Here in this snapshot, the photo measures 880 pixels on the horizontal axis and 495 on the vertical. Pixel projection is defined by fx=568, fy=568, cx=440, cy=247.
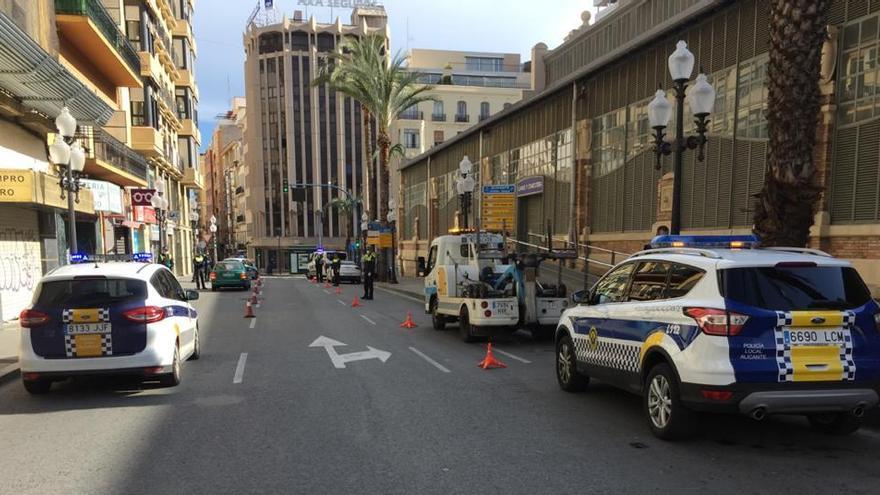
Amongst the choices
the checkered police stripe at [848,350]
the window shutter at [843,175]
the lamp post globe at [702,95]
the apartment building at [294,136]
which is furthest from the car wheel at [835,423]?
the apartment building at [294,136]

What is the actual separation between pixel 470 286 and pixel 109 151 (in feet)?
64.5

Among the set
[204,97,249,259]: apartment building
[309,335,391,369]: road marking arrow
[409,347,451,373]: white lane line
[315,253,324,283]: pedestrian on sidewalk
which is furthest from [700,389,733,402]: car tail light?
[204,97,249,259]: apartment building

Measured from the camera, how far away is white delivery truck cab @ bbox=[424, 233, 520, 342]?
1181 centimetres

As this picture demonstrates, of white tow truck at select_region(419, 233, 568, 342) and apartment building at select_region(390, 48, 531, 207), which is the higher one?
apartment building at select_region(390, 48, 531, 207)

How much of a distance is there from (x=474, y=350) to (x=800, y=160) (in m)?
6.44

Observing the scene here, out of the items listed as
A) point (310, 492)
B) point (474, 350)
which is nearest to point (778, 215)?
point (474, 350)

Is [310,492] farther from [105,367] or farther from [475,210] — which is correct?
[475,210]

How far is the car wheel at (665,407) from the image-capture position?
541 centimetres

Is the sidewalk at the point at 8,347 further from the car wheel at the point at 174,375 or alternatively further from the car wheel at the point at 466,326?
the car wheel at the point at 466,326

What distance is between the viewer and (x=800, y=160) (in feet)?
26.5

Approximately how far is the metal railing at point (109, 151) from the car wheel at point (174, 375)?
1532cm

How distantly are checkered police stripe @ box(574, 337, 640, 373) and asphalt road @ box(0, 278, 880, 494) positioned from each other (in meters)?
0.59

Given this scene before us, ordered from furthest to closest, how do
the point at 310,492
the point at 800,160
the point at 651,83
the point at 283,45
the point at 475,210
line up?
1. the point at 283,45
2. the point at 475,210
3. the point at 651,83
4. the point at 800,160
5. the point at 310,492

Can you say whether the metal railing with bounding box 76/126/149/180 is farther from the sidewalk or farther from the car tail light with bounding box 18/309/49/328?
the car tail light with bounding box 18/309/49/328
